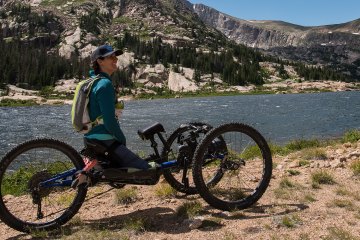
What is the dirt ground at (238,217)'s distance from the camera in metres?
6.02

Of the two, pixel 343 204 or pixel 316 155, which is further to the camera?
pixel 316 155

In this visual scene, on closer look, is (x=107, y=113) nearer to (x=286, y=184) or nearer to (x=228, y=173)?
(x=228, y=173)

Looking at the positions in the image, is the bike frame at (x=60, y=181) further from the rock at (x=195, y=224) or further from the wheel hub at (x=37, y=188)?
the rock at (x=195, y=224)

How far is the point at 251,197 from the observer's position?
24.1 feet

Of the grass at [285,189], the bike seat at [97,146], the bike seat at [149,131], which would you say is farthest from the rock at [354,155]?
the bike seat at [97,146]

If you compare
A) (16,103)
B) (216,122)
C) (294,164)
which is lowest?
(16,103)

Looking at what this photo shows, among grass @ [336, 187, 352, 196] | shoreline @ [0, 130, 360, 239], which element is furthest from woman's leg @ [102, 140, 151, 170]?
grass @ [336, 187, 352, 196]

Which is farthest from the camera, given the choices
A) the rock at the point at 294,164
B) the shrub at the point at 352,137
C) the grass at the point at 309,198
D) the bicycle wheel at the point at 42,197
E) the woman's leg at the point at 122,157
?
the shrub at the point at 352,137

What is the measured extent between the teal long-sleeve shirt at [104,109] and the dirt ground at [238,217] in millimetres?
1497

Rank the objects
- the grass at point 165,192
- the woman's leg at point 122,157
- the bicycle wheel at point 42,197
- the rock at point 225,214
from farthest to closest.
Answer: the grass at point 165,192 → the rock at point 225,214 → the woman's leg at point 122,157 → the bicycle wheel at point 42,197

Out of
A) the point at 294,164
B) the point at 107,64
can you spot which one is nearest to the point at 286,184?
the point at 294,164

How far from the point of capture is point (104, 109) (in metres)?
6.50

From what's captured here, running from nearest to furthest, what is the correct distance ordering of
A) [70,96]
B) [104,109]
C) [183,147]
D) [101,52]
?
[104,109]
[101,52]
[183,147]
[70,96]

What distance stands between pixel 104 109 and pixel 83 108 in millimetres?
396
